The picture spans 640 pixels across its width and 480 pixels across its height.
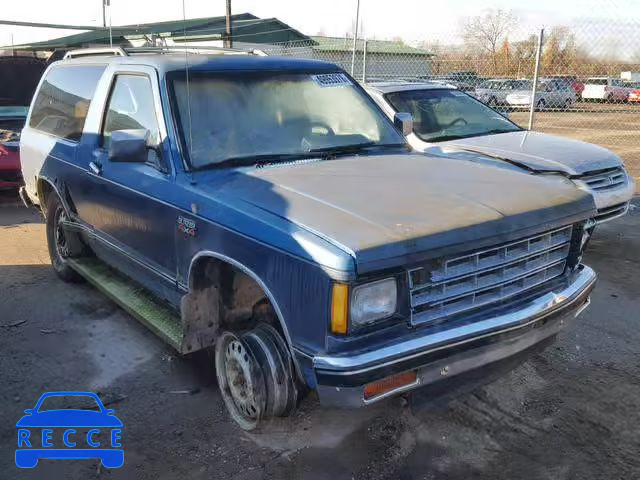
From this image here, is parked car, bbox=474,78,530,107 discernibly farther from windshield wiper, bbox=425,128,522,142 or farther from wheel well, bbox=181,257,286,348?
wheel well, bbox=181,257,286,348

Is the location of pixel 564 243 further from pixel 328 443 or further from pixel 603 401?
pixel 328 443

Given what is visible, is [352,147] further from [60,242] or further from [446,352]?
[60,242]

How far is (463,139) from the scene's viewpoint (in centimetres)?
700

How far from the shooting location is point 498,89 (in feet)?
65.3

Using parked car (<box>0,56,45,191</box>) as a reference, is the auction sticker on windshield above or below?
above

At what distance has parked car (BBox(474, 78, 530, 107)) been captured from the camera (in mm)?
19406

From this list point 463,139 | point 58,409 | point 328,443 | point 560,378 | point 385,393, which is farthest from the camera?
point 463,139

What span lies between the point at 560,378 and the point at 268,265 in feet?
7.28

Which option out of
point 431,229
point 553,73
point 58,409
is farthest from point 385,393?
point 553,73

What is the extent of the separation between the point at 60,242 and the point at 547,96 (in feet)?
61.3

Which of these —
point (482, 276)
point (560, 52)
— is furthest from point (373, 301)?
point (560, 52)

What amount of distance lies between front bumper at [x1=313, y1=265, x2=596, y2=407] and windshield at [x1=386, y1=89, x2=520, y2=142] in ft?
13.5

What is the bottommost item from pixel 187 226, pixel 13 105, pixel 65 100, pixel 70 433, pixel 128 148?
pixel 70 433

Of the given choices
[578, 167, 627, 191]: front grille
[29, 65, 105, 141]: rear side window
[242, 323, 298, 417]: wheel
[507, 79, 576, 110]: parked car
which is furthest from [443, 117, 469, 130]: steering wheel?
[507, 79, 576, 110]: parked car
